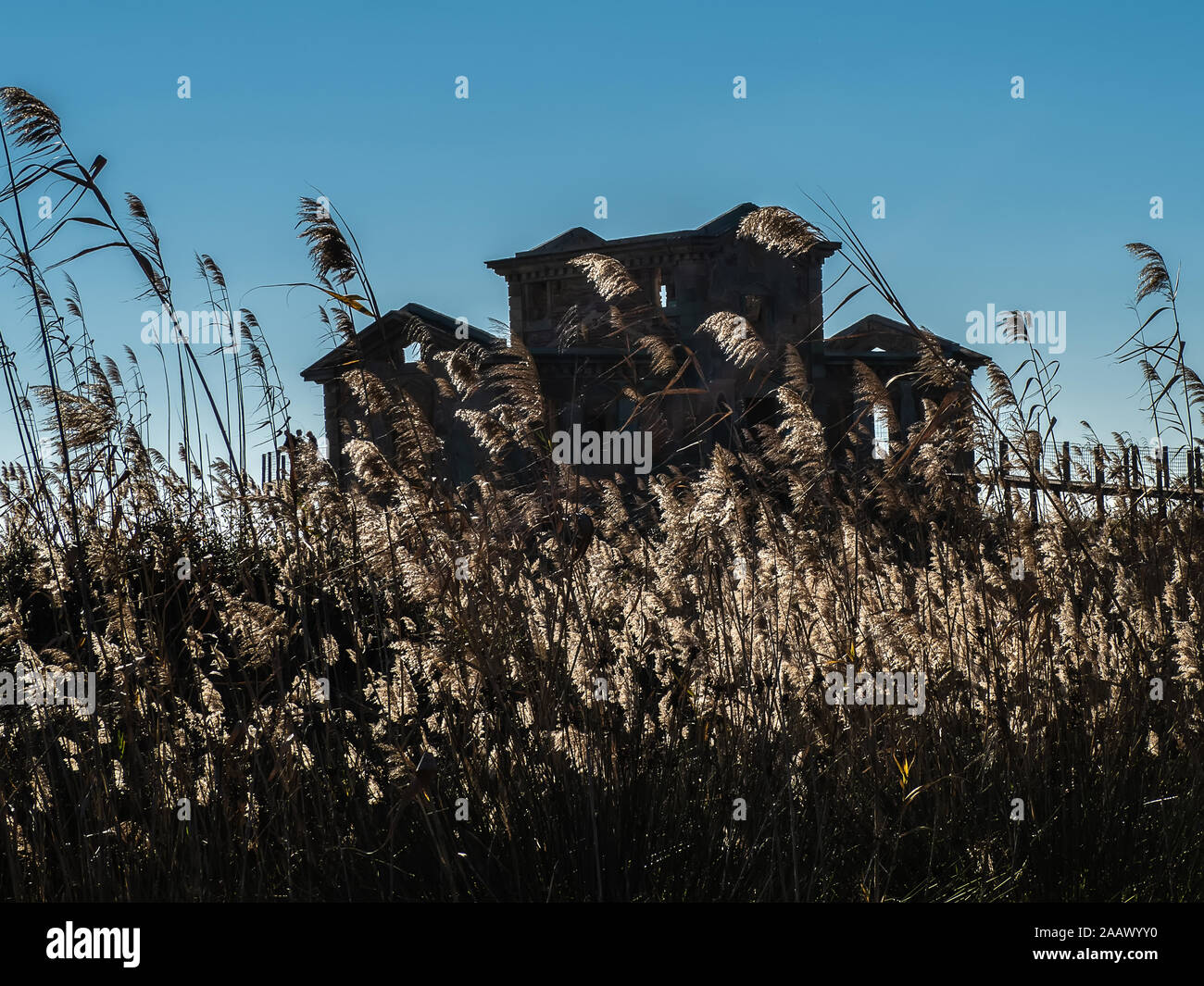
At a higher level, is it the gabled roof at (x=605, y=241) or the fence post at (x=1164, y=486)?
the gabled roof at (x=605, y=241)

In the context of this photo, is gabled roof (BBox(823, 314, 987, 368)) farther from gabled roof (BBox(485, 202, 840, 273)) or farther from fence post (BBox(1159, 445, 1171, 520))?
fence post (BBox(1159, 445, 1171, 520))

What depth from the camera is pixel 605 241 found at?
23.7m

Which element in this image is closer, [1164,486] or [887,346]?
[1164,486]

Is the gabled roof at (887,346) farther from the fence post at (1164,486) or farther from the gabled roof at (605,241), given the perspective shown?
the fence post at (1164,486)

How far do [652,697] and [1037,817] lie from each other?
4.08 ft

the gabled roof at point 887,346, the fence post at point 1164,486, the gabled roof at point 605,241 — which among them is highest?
the gabled roof at point 605,241

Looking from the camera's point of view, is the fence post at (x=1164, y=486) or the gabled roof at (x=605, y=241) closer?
the fence post at (x=1164, y=486)

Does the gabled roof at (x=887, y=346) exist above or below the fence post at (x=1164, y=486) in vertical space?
above

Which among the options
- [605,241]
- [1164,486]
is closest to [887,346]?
[605,241]

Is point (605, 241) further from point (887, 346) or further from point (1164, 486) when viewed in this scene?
point (1164, 486)

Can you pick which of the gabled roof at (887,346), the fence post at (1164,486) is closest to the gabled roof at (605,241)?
the gabled roof at (887,346)

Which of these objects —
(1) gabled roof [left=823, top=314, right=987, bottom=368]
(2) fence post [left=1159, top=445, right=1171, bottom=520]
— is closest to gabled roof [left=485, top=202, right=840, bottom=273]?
(1) gabled roof [left=823, top=314, right=987, bottom=368]

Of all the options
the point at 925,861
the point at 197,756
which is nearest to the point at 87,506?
the point at 197,756

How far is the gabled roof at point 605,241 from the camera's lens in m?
22.3
